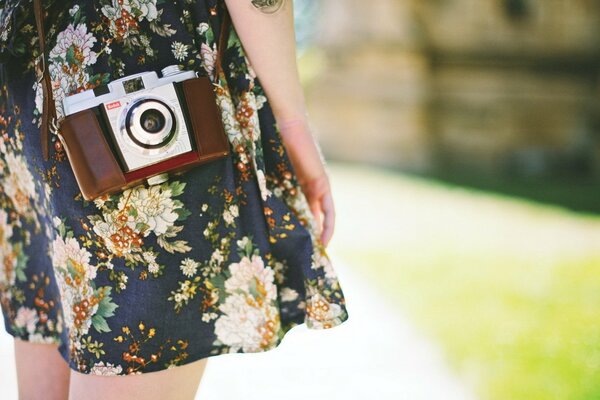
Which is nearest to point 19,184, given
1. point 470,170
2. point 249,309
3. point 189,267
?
point 189,267

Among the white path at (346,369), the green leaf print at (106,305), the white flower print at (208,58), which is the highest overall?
the white flower print at (208,58)

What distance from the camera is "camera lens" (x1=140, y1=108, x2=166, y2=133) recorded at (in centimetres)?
130

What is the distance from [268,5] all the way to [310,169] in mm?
390

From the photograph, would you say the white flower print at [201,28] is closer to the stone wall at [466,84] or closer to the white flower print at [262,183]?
the white flower print at [262,183]

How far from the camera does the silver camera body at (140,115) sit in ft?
4.24

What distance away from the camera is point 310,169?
1620mm

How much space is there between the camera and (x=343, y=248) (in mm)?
5203

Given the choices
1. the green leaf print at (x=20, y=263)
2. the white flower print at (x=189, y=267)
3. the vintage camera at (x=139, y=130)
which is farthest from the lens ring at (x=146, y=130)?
the green leaf print at (x=20, y=263)

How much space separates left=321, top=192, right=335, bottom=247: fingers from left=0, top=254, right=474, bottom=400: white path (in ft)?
4.36

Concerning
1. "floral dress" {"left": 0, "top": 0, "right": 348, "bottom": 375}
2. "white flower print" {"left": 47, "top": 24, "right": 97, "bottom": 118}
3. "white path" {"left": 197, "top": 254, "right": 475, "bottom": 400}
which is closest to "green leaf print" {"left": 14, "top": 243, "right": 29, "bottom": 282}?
"floral dress" {"left": 0, "top": 0, "right": 348, "bottom": 375}

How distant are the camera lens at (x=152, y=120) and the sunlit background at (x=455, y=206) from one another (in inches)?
71.5

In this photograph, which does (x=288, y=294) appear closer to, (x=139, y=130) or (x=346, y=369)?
(x=139, y=130)

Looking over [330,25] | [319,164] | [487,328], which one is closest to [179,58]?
[319,164]

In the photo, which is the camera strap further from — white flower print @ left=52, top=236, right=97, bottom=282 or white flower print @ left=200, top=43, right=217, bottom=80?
white flower print @ left=200, top=43, right=217, bottom=80
